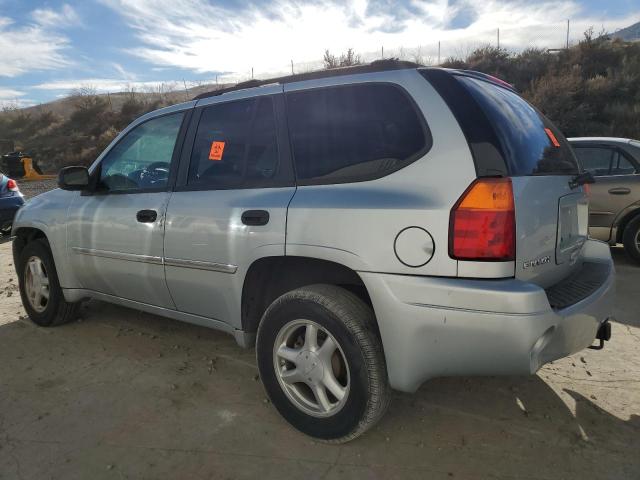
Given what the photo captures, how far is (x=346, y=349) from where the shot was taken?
2391 millimetres

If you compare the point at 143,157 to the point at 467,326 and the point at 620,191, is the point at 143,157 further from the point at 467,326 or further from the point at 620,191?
the point at 620,191

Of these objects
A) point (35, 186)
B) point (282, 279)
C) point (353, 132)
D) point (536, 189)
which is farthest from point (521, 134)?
point (35, 186)

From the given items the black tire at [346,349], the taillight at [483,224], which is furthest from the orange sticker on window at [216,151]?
the taillight at [483,224]

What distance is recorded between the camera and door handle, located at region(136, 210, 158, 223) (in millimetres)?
3307

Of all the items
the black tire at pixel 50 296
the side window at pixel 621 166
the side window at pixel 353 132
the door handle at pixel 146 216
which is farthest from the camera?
the side window at pixel 621 166

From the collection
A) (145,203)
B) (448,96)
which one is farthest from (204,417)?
(448,96)

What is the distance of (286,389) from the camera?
269cm

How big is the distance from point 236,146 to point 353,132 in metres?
0.86

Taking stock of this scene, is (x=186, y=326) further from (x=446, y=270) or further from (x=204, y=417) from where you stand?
(x=446, y=270)

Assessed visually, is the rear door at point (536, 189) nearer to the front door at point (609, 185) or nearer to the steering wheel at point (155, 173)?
the steering wheel at point (155, 173)

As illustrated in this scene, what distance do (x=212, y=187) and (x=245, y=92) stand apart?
0.63 metres

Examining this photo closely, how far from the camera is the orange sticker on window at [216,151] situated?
3.12 meters

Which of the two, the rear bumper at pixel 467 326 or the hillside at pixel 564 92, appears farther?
the hillside at pixel 564 92

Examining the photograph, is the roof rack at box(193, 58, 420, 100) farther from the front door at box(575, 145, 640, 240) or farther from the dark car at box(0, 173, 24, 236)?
the dark car at box(0, 173, 24, 236)
